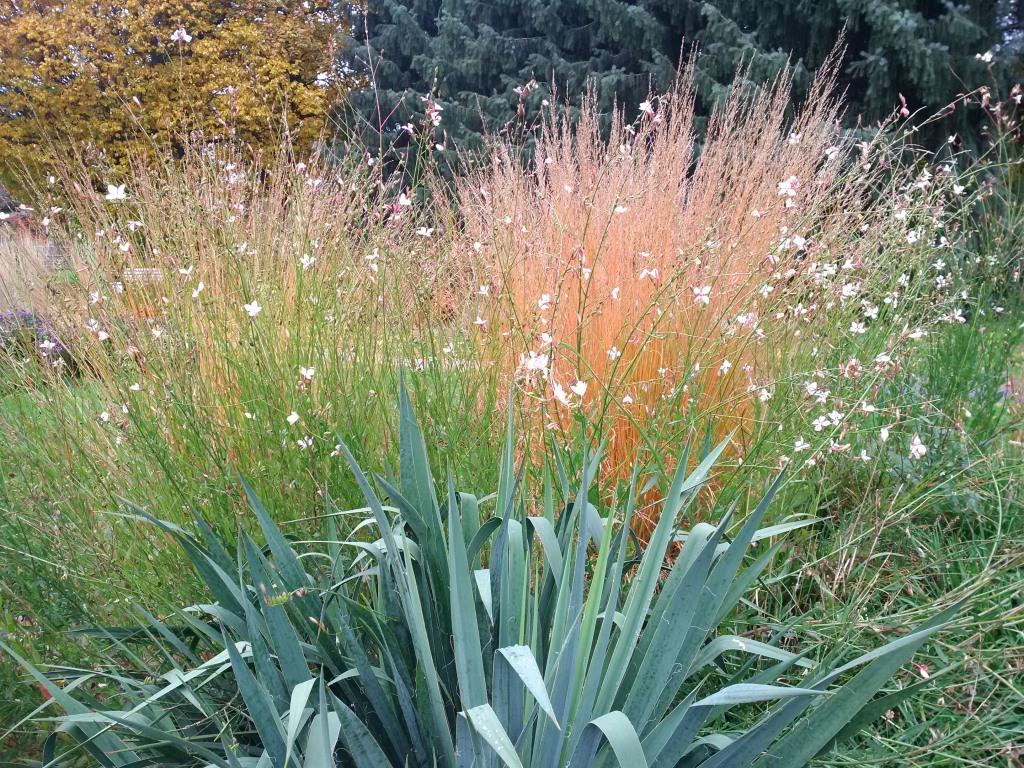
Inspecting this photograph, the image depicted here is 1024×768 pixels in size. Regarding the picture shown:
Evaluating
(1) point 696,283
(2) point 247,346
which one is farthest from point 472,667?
(1) point 696,283

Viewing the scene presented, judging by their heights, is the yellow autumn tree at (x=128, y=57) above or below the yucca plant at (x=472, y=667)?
below

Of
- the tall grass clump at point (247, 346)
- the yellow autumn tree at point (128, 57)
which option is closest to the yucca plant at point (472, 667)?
the tall grass clump at point (247, 346)

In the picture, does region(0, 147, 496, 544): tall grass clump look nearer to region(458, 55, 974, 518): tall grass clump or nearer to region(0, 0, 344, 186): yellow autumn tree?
region(458, 55, 974, 518): tall grass clump

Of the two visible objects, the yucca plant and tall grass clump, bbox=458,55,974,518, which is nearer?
the yucca plant

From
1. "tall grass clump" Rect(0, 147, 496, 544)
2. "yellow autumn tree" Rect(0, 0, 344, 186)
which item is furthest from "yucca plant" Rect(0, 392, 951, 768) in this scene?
"yellow autumn tree" Rect(0, 0, 344, 186)

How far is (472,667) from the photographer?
120 cm

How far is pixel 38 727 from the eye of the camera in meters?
1.88

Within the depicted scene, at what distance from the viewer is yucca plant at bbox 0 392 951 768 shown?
1185mm

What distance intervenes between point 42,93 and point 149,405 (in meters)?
15.2

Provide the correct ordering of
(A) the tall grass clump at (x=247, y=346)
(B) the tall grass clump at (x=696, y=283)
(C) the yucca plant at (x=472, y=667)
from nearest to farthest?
(C) the yucca plant at (x=472, y=667) → (A) the tall grass clump at (x=247, y=346) → (B) the tall grass clump at (x=696, y=283)

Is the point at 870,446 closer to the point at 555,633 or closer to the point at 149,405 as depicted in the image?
the point at 555,633

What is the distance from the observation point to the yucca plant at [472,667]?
1.18 meters

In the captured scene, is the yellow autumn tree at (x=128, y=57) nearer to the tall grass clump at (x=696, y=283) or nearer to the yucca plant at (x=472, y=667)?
the tall grass clump at (x=696, y=283)

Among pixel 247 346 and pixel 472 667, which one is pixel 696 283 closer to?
pixel 247 346
